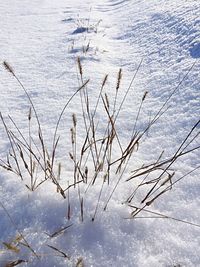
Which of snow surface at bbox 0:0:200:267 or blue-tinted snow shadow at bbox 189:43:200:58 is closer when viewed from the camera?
snow surface at bbox 0:0:200:267

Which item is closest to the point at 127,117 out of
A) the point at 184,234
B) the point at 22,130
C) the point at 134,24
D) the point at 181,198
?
the point at 22,130

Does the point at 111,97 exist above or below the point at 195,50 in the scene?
below

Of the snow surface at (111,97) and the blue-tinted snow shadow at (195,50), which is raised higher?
the blue-tinted snow shadow at (195,50)

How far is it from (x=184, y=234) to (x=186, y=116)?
663mm

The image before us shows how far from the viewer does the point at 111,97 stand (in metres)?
1.92

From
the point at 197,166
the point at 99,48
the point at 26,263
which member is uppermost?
the point at 99,48

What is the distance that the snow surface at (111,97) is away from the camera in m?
1.00

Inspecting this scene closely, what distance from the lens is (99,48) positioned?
268 centimetres

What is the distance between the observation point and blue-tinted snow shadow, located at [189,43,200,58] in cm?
202

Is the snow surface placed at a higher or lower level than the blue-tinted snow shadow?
lower

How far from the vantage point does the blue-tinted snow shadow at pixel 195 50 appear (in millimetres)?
2020

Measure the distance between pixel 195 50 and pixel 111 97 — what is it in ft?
2.00

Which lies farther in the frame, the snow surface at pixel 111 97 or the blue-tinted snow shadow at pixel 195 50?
the blue-tinted snow shadow at pixel 195 50

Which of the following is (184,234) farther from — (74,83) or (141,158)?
(74,83)
